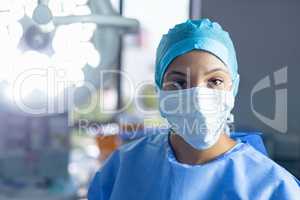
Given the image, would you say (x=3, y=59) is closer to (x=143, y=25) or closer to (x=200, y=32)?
(x=143, y=25)

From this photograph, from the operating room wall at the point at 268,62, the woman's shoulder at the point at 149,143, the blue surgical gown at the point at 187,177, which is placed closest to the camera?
the blue surgical gown at the point at 187,177

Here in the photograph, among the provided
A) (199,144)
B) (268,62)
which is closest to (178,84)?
(199,144)

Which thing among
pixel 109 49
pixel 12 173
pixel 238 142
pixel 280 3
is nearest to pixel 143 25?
pixel 109 49

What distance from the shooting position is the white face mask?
88cm

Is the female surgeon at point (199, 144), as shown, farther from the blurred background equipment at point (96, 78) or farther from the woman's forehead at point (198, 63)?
the blurred background equipment at point (96, 78)

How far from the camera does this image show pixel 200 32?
2.91 ft

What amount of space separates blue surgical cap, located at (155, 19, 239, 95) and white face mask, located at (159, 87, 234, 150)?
46 millimetres

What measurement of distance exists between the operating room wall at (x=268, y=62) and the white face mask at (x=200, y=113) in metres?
0.60

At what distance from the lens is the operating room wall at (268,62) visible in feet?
4.93

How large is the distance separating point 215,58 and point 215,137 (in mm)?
152

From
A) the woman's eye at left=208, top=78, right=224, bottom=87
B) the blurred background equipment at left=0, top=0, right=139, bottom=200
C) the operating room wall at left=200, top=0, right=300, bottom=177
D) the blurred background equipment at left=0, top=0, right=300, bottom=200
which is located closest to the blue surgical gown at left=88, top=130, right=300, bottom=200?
the woman's eye at left=208, top=78, right=224, bottom=87

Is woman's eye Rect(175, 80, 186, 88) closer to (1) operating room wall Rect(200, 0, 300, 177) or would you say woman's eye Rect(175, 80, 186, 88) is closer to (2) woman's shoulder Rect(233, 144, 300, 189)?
(2) woman's shoulder Rect(233, 144, 300, 189)

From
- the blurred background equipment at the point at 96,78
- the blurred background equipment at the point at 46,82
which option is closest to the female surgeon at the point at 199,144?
the blurred background equipment at the point at 96,78

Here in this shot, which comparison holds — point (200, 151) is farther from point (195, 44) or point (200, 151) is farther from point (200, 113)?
point (195, 44)
